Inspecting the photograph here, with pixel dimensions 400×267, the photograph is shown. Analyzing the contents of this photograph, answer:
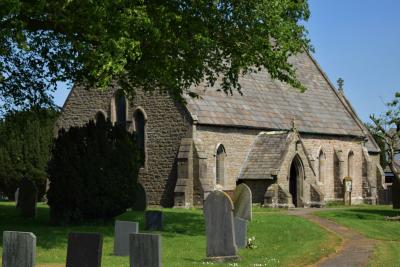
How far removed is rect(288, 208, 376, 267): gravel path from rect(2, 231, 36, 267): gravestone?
Result: 7109mm

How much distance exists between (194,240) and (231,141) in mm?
16769

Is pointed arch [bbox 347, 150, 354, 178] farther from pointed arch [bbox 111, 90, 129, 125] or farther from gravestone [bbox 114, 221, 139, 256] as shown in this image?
gravestone [bbox 114, 221, 139, 256]

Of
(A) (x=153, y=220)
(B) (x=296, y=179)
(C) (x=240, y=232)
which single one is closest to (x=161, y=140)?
(B) (x=296, y=179)

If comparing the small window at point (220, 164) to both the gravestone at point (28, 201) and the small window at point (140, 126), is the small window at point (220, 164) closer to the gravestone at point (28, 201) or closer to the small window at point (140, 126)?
the small window at point (140, 126)

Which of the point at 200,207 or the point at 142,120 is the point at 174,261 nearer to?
the point at 200,207

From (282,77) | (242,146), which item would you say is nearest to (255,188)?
(242,146)

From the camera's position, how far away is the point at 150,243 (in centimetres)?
1120

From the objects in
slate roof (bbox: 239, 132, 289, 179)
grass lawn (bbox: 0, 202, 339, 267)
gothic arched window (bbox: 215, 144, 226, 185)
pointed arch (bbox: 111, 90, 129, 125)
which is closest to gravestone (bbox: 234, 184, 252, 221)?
grass lawn (bbox: 0, 202, 339, 267)

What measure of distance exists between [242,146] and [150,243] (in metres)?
26.6

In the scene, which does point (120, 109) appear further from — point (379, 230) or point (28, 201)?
point (379, 230)

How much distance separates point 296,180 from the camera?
38.4m

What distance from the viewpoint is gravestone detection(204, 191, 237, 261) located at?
15.7 m

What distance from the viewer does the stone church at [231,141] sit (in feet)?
114

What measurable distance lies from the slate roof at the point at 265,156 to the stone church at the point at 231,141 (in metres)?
0.06
